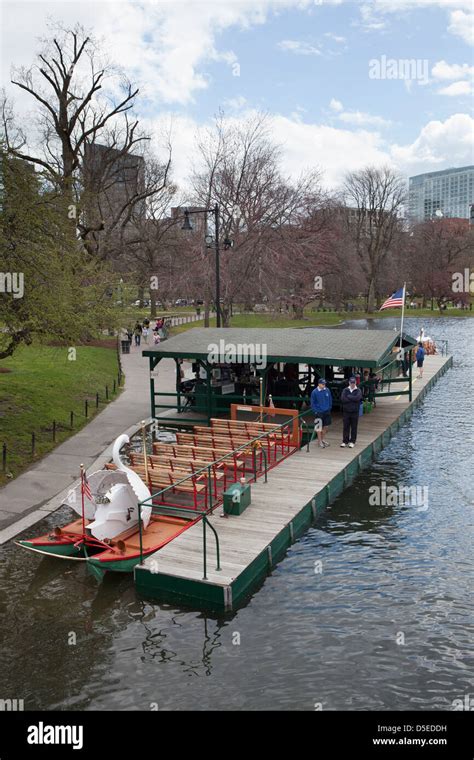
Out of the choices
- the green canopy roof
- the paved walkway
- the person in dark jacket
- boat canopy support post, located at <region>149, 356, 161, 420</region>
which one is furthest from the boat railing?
boat canopy support post, located at <region>149, 356, 161, 420</region>

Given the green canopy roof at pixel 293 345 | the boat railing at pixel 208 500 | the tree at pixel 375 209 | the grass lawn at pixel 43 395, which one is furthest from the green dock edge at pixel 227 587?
the tree at pixel 375 209

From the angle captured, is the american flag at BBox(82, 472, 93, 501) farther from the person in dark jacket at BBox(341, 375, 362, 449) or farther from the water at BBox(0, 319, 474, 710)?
the person in dark jacket at BBox(341, 375, 362, 449)

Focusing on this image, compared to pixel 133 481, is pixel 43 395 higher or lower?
higher

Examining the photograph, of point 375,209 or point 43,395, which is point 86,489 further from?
point 375,209

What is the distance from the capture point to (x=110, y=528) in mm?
12477

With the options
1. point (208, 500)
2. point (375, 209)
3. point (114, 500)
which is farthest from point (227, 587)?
point (375, 209)

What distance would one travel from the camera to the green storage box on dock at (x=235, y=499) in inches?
534

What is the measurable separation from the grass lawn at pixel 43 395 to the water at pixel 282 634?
662 cm

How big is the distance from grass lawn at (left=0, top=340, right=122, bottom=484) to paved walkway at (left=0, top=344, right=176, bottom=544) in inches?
18.5

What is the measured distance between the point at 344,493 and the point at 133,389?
16520mm

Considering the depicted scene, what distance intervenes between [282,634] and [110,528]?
4.19 m
